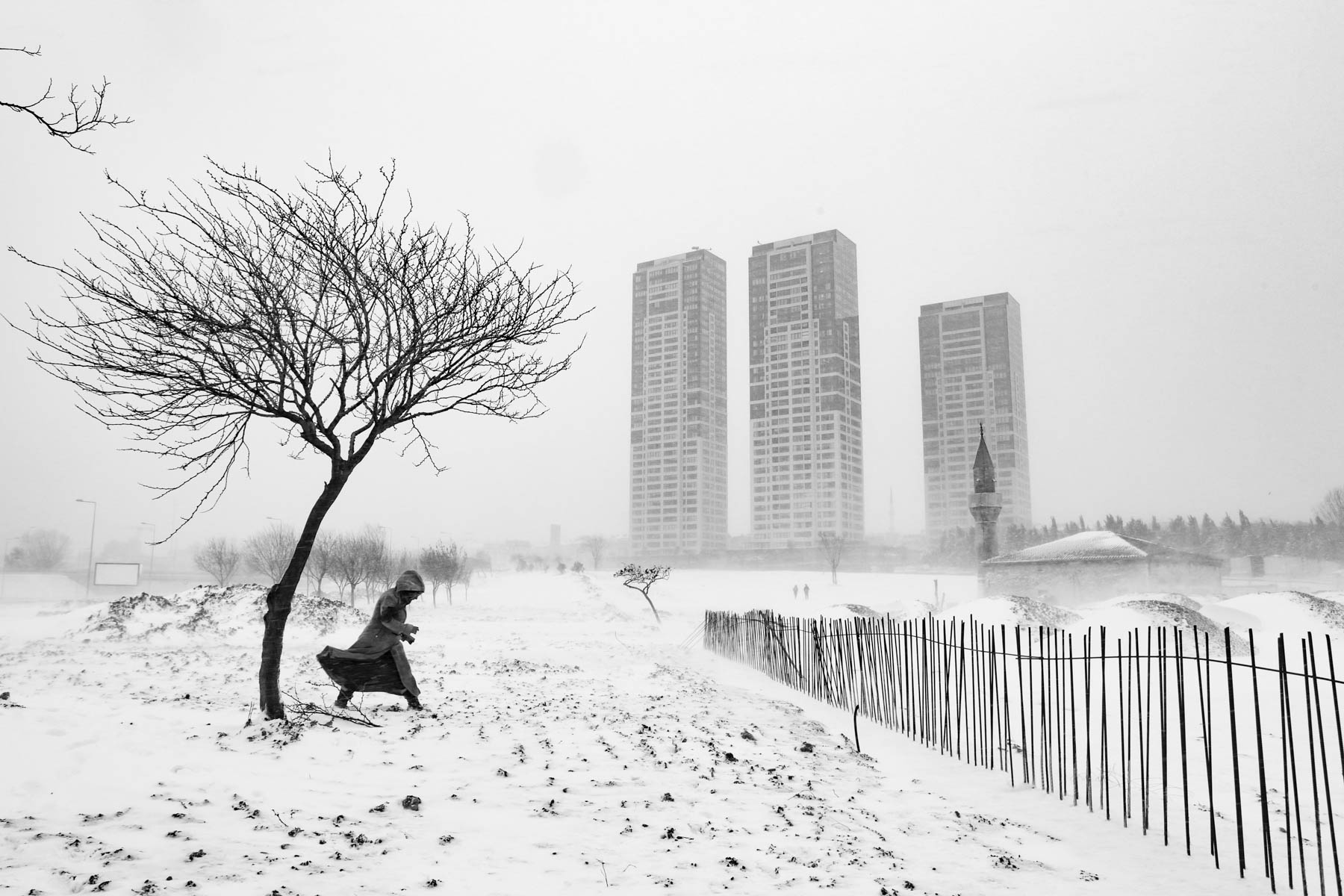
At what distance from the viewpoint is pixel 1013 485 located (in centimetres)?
12569

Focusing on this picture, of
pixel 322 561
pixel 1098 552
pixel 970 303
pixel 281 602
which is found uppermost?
pixel 970 303

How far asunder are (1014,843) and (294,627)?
72.9 feet

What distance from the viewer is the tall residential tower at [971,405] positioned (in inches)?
4936

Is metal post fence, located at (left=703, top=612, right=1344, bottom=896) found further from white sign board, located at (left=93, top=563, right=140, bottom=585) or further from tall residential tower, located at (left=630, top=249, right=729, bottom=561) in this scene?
tall residential tower, located at (left=630, top=249, right=729, bottom=561)

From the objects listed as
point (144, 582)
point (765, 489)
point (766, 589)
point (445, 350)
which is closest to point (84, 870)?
point (445, 350)

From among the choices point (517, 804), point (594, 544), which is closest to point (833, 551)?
point (594, 544)

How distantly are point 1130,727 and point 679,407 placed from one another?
5063 inches

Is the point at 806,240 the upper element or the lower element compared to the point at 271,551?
upper

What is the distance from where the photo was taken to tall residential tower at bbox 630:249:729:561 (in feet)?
412

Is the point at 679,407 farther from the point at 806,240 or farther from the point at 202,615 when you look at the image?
the point at 202,615

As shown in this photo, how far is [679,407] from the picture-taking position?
135 m

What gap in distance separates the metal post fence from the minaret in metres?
28.9

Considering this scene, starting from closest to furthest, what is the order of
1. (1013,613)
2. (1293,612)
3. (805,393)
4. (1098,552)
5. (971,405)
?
(1013,613), (1293,612), (1098,552), (805,393), (971,405)

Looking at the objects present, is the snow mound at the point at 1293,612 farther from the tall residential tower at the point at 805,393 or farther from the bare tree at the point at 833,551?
the tall residential tower at the point at 805,393
